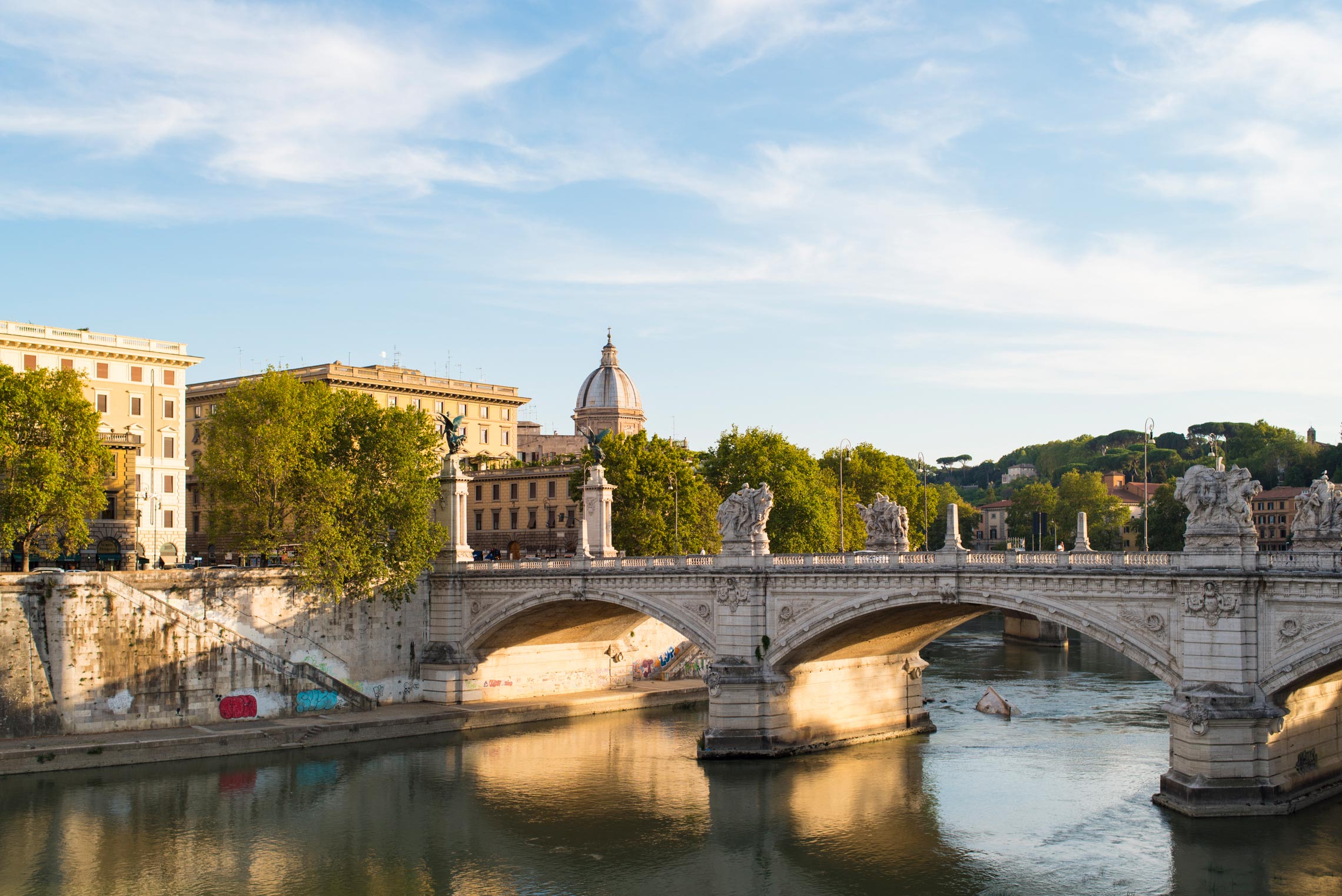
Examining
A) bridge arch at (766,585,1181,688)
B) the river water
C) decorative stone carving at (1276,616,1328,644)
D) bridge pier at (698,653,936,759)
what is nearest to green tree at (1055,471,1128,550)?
bridge pier at (698,653,936,759)

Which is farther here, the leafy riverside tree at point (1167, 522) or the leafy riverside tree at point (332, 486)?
the leafy riverside tree at point (1167, 522)

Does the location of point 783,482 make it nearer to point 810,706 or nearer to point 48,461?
point 810,706

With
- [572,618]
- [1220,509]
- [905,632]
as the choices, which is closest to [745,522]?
[905,632]

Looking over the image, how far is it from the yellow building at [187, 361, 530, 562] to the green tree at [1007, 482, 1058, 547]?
5830 cm

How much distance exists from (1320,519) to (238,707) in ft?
119

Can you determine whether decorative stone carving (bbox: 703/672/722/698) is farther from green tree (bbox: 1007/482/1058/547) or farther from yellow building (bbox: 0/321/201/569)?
green tree (bbox: 1007/482/1058/547)

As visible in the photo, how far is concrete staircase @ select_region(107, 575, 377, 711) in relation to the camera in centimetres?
4847

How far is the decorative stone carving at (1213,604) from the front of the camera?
114 ft

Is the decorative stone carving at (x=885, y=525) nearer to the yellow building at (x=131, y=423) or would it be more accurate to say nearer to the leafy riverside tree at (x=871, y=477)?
the yellow building at (x=131, y=423)

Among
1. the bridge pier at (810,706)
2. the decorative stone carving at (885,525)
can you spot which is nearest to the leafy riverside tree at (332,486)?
the bridge pier at (810,706)

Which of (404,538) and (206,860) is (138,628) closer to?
(404,538)

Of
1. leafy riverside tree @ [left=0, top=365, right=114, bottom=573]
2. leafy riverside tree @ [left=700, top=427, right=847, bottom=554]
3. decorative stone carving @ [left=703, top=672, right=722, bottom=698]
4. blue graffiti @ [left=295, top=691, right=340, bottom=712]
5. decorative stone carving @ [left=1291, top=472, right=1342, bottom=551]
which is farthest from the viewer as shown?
leafy riverside tree @ [left=700, top=427, right=847, bottom=554]

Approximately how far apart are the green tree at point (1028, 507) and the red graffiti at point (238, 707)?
95.7 metres

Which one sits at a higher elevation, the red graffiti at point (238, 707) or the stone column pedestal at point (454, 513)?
the stone column pedestal at point (454, 513)
